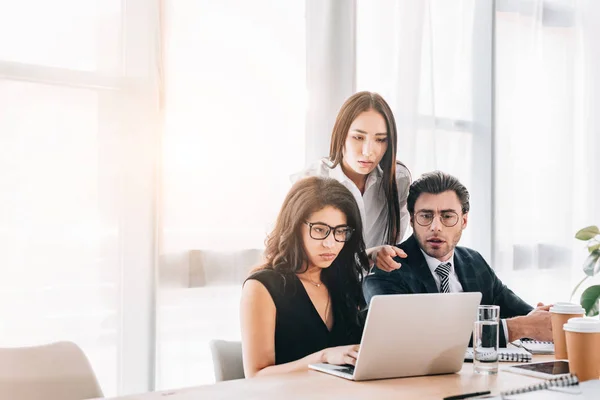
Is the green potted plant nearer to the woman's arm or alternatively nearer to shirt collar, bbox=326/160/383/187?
shirt collar, bbox=326/160/383/187

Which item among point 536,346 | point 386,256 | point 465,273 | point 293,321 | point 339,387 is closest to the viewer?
point 339,387

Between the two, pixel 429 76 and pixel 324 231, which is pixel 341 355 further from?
pixel 429 76

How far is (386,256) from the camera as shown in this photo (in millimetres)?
2674

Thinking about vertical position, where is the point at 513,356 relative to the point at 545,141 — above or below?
below

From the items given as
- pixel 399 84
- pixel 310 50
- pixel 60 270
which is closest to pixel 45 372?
pixel 60 270

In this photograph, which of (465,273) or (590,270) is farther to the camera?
(590,270)

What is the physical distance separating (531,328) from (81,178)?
1.72 meters

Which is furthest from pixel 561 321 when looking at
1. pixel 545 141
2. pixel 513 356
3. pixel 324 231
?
pixel 545 141

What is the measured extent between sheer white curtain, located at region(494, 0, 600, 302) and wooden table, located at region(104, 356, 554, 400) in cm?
230

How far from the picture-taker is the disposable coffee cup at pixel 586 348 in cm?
193

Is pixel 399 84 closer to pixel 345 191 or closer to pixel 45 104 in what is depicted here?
pixel 345 191

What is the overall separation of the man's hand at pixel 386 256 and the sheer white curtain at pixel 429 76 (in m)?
0.96

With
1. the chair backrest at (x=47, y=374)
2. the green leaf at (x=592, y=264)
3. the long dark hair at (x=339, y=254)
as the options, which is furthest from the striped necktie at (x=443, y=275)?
the chair backrest at (x=47, y=374)

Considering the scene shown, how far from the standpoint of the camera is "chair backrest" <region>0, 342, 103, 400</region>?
193 centimetres
